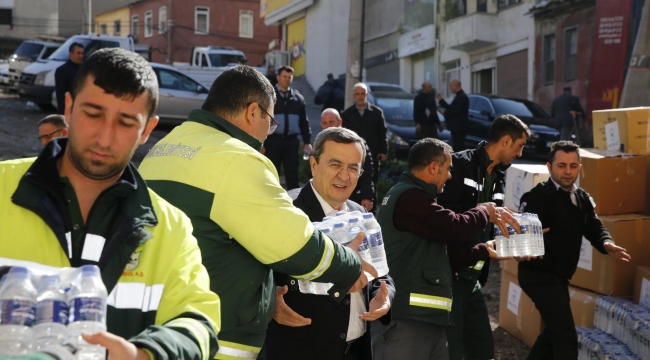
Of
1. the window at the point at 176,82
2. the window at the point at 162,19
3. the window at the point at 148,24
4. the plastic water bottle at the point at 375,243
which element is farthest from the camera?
the window at the point at 148,24

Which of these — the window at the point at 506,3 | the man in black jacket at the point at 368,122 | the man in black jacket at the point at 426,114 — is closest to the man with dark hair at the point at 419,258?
the man in black jacket at the point at 368,122

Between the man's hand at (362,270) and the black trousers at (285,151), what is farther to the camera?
the black trousers at (285,151)

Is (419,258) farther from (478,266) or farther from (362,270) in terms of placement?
(362,270)

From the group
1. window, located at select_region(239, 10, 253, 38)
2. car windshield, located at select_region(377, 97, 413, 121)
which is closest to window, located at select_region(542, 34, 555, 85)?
car windshield, located at select_region(377, 97, 413, 121)

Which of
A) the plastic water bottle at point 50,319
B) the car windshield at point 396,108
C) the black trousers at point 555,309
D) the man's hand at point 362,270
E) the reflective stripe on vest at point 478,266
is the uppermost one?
the car windshield at point 396,108

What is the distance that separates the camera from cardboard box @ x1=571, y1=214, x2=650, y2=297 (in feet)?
25.9

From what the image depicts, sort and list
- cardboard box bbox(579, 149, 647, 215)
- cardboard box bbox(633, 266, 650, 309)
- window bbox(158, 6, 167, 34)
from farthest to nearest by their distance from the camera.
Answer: window bbox(158, 6, 167, 34)
cardboard box bbox(579, 149, 647, 215)
cardboard box bbox(633, 266, 650, 309)

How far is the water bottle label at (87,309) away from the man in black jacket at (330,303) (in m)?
2.11

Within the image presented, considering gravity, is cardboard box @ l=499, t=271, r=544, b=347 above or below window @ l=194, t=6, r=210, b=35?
below

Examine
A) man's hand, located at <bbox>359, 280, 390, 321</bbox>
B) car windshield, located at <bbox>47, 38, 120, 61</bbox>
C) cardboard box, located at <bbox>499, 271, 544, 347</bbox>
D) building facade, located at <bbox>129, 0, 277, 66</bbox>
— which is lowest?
cardboard box, located at <bbox>499, 271, 544, 347</bbox>

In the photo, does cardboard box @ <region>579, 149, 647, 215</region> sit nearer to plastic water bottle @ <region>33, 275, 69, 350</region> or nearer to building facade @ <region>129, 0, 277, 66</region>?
plastic water bottle @ <region>33, 275, 69, 350</region>

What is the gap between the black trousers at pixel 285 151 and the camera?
12305 millimetres

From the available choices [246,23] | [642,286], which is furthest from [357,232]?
[246,23]

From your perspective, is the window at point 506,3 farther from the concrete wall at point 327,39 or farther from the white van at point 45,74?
the white van at point 45,74
